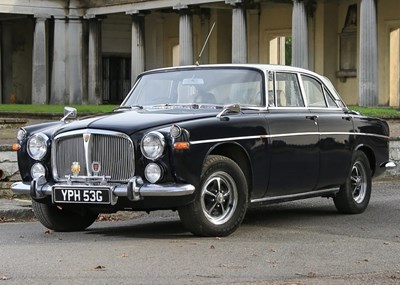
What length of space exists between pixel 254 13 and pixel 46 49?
1087 centimetres

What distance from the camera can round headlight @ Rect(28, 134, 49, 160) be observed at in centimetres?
948

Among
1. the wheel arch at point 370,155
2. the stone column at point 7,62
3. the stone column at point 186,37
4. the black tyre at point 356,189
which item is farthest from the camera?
the stone column at point 7,62

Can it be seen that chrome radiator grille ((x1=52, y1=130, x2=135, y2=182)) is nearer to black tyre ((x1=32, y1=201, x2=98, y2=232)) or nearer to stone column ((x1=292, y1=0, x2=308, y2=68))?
black tyre ((x1=32, y1=201, x2=98, y2=232))

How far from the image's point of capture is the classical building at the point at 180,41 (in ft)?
133

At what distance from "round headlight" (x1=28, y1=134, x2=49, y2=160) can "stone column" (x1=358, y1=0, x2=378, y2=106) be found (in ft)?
85.9

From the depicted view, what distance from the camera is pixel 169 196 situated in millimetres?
8781

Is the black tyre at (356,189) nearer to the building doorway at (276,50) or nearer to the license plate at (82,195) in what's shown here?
the license plate at (82,195)

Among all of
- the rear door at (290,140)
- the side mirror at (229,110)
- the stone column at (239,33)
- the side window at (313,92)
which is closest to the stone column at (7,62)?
the stone column at (239,33)

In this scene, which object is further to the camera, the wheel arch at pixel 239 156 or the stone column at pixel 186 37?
the stone column at pixel 186 37

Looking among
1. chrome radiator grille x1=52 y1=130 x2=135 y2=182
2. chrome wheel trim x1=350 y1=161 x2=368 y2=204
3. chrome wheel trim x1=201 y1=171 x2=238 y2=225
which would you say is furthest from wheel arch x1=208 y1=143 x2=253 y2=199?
chrome wheel trim x1=350 y1=161 x2=368 y2=204

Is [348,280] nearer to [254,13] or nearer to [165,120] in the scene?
[165,120]

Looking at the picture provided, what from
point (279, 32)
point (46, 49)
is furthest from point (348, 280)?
point (46, 49)

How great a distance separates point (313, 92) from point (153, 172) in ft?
9.96

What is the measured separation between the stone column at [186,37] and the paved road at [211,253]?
3221 cm
